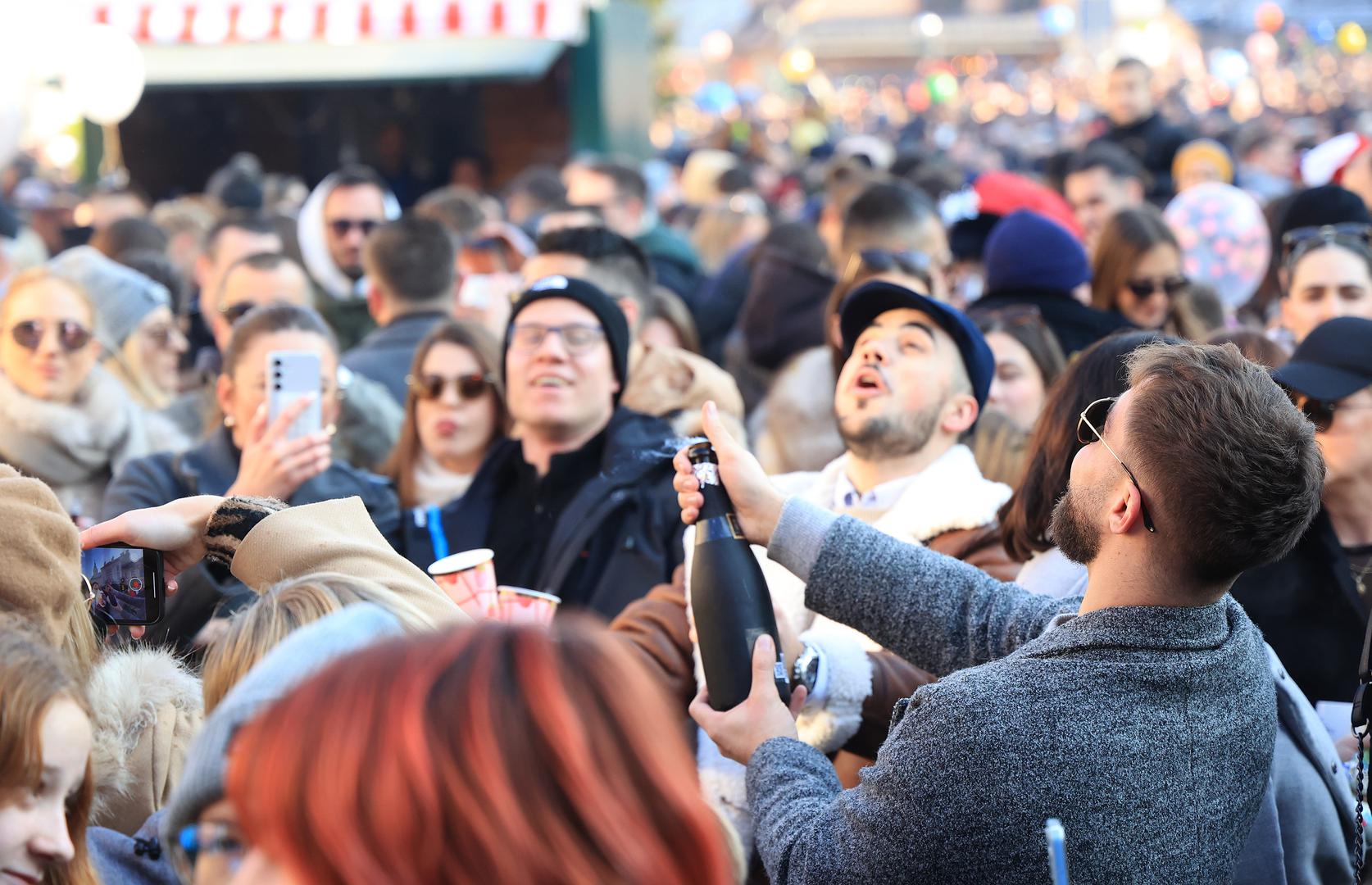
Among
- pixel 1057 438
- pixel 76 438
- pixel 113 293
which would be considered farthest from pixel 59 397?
pixel 1057 438

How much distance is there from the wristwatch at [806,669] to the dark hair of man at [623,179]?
19.0ft

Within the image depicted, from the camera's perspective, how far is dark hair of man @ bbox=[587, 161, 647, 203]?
8.47 metres

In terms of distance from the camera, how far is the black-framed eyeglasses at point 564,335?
14.6 ft

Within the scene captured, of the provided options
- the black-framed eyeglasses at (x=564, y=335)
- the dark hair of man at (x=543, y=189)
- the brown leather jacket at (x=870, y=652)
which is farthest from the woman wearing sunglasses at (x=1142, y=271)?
the dark hair of man at (x=543, y=189)

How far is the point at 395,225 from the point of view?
6293 millimetres

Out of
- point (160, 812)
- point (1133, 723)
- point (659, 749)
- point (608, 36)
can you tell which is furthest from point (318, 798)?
point (608, 36)

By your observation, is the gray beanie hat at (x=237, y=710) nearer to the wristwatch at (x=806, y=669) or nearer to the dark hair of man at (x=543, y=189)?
the wristwatch at (x=806, y=669)

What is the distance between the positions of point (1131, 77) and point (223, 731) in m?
10.4

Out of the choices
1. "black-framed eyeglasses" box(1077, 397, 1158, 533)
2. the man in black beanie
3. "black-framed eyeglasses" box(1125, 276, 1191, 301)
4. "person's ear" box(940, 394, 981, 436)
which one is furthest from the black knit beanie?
"black-framed eyeglasses" box(1125, 276, 1191, 301)

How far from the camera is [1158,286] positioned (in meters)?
6.16

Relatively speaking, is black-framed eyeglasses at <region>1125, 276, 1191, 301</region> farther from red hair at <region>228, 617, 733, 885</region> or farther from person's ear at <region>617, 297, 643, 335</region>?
red hair at <region>228, 617, 733, 885</region>

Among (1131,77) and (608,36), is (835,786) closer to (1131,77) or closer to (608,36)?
(1131,77)

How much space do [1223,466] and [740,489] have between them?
86cm

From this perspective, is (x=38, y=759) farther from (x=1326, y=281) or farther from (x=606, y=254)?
(x=1326, y=281)
